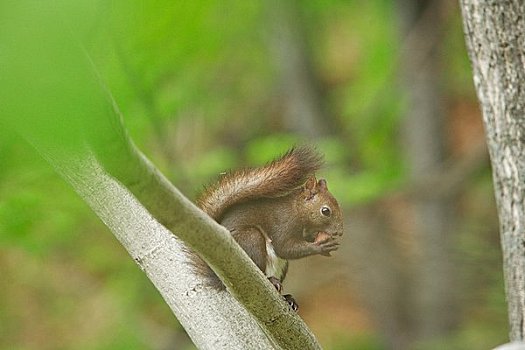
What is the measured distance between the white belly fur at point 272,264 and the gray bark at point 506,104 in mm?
595

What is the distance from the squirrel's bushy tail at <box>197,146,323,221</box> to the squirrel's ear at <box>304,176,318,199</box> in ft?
0.17

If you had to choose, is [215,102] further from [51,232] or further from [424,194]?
[51,232]

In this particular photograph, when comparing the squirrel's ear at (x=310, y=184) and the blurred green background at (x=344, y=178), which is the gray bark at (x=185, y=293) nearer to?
Result: the squirrel's ear at (x=310, y=184)

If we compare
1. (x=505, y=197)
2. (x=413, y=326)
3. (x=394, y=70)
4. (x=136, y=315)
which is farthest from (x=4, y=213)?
(x=413, y=326)

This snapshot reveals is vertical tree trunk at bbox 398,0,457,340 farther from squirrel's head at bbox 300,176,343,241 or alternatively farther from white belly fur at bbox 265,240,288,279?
white belly fur at bbox 265,240,288,279

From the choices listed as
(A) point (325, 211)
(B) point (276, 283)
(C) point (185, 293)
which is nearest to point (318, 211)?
(A) point (325, 211)

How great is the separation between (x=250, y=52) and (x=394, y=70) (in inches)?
48.3

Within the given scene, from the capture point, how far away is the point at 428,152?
4848 millimetres

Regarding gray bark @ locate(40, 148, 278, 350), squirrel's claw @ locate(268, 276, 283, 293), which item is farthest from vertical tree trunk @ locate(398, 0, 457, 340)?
gray bark @ locate(40, 148, 278, 350)

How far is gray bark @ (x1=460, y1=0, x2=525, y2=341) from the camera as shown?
1936 millimetres

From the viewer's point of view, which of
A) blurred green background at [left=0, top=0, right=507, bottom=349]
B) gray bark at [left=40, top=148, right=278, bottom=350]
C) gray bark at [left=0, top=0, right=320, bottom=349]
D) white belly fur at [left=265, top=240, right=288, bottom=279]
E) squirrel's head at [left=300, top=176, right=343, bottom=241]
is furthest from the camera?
blurred green background at [left=0, top=0, right=507, bottom=349]

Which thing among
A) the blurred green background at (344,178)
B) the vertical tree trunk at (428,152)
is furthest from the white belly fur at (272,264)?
the vertical tree trunk at (428,152)

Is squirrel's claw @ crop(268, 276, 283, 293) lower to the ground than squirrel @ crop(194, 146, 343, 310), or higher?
lower

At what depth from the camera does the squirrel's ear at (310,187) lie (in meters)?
1.85
